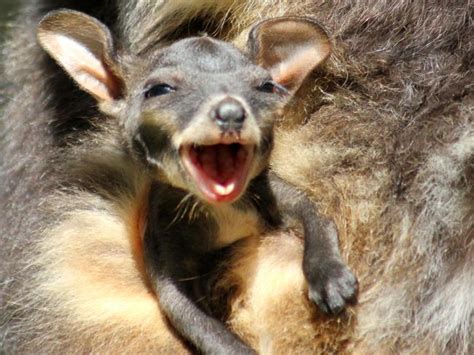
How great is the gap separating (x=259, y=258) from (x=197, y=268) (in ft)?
0.50

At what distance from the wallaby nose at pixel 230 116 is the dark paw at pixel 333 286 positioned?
43 cm

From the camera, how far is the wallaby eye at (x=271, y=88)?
2725mm

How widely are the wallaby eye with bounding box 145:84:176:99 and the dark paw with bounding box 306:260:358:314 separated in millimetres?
520

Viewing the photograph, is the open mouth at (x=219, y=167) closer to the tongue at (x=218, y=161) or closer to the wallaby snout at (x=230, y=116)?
the tongue at (x=218, y=161)

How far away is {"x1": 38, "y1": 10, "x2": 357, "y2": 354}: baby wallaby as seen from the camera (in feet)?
8.36

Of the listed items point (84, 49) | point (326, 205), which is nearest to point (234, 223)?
point (326, 205)

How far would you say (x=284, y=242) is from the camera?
9.43 feet

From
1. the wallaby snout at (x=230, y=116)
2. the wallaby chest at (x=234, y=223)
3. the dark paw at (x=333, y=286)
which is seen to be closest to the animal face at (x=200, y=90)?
the wallaby snout at (x=230, y=116)

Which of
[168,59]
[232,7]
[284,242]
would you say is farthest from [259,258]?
[232,7]

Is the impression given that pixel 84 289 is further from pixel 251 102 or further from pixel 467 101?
pixel 467 101

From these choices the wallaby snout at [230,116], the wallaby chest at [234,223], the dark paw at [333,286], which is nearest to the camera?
the wallaby snout at [230,116]

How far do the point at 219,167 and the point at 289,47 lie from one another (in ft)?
1.51

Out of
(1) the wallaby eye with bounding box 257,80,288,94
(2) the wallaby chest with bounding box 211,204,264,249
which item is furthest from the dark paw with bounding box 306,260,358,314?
(1) the wallaby eye with bounding box 257,80,288,94

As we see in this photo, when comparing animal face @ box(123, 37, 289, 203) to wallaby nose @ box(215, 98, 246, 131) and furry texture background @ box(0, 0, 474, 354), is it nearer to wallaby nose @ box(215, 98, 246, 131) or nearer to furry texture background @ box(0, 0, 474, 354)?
wallaby nose @ box(215, 98, 246, 131)
